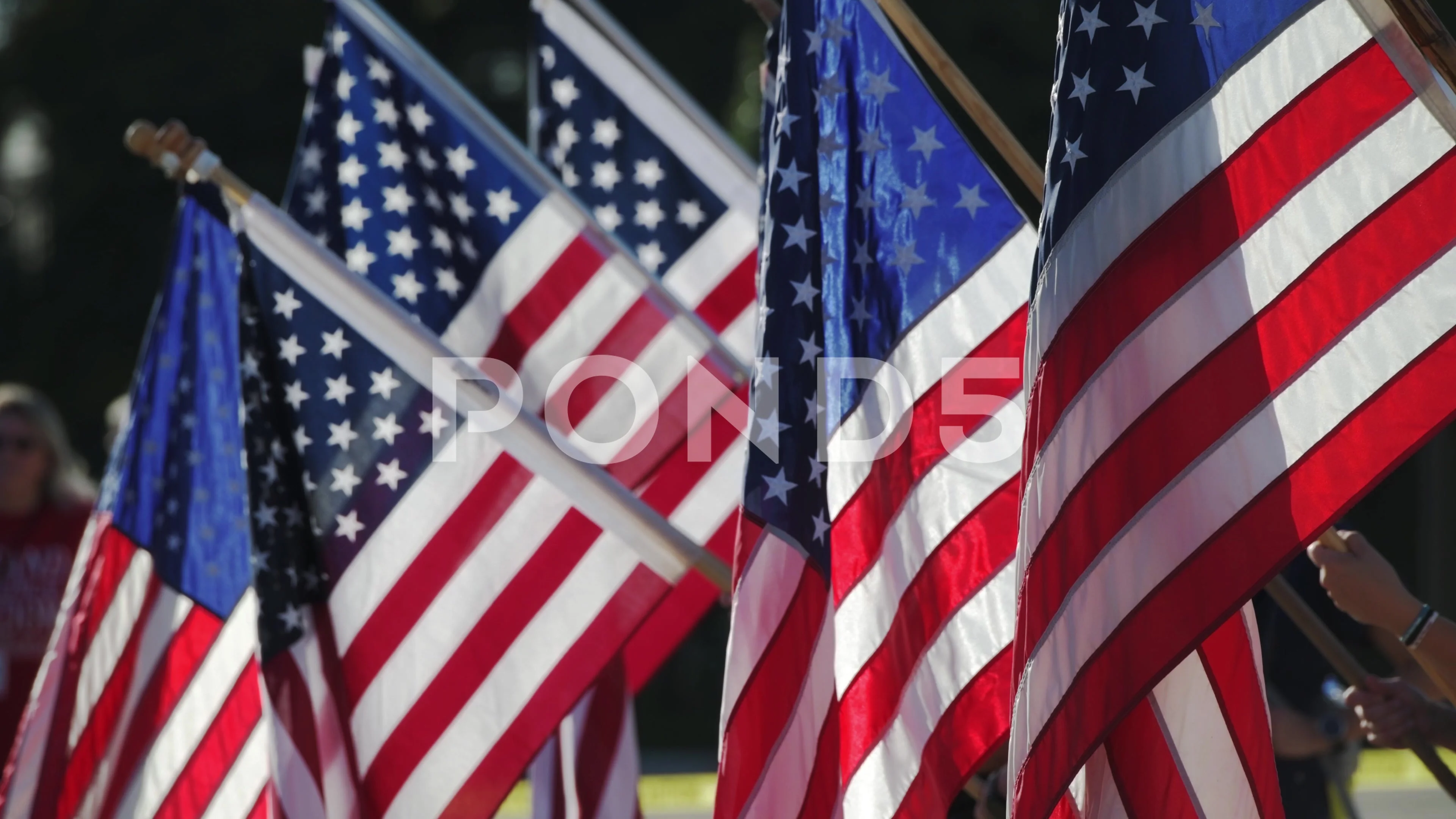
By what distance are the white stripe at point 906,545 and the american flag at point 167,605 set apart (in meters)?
1.86

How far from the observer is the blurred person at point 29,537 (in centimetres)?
596

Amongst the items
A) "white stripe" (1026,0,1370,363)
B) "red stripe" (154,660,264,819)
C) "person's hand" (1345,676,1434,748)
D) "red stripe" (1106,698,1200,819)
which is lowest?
"person's hand" (1345,676,1434,748)

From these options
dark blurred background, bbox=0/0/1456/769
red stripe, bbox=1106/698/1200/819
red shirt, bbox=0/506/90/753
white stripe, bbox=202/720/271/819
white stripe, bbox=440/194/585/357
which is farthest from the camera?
→ dark blurred background, bbox=0/0/1456/769

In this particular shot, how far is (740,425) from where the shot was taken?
5.60 meters

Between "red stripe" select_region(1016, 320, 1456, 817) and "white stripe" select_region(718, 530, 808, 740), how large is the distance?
0.93 metres

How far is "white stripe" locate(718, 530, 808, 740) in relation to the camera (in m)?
3.80

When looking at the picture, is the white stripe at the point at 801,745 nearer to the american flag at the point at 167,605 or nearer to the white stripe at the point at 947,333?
the white stripe at the point at 947,333

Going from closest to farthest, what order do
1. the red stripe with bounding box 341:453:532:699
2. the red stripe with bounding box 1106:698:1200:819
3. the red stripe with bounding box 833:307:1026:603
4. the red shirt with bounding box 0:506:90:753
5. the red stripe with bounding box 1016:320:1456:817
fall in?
the red stripe with bounding box 1016:320:1456:817, the red stripe with bounding box 1106:698:1200:819, the red stripe with bounding box 833:307:1026:603, the red stripe with bounding box 341:453:532:699, the red shirt with bounding box 0:506:90:753

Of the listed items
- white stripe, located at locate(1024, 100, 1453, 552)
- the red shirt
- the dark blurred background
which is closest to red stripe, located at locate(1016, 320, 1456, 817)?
white stripe, located at locate(1024, 100, 1453, 552)

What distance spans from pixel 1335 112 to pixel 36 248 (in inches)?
840

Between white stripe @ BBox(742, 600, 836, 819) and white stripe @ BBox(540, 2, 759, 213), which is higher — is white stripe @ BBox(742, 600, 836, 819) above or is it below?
below

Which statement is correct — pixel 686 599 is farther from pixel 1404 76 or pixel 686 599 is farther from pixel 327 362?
pixel 1404 76

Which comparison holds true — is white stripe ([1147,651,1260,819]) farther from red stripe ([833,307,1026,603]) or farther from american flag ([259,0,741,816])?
american flag ([259,0,741,816])

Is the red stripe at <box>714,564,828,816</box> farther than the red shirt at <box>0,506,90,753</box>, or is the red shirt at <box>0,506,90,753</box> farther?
the red shirt at <box>0,506,90,753</box>
